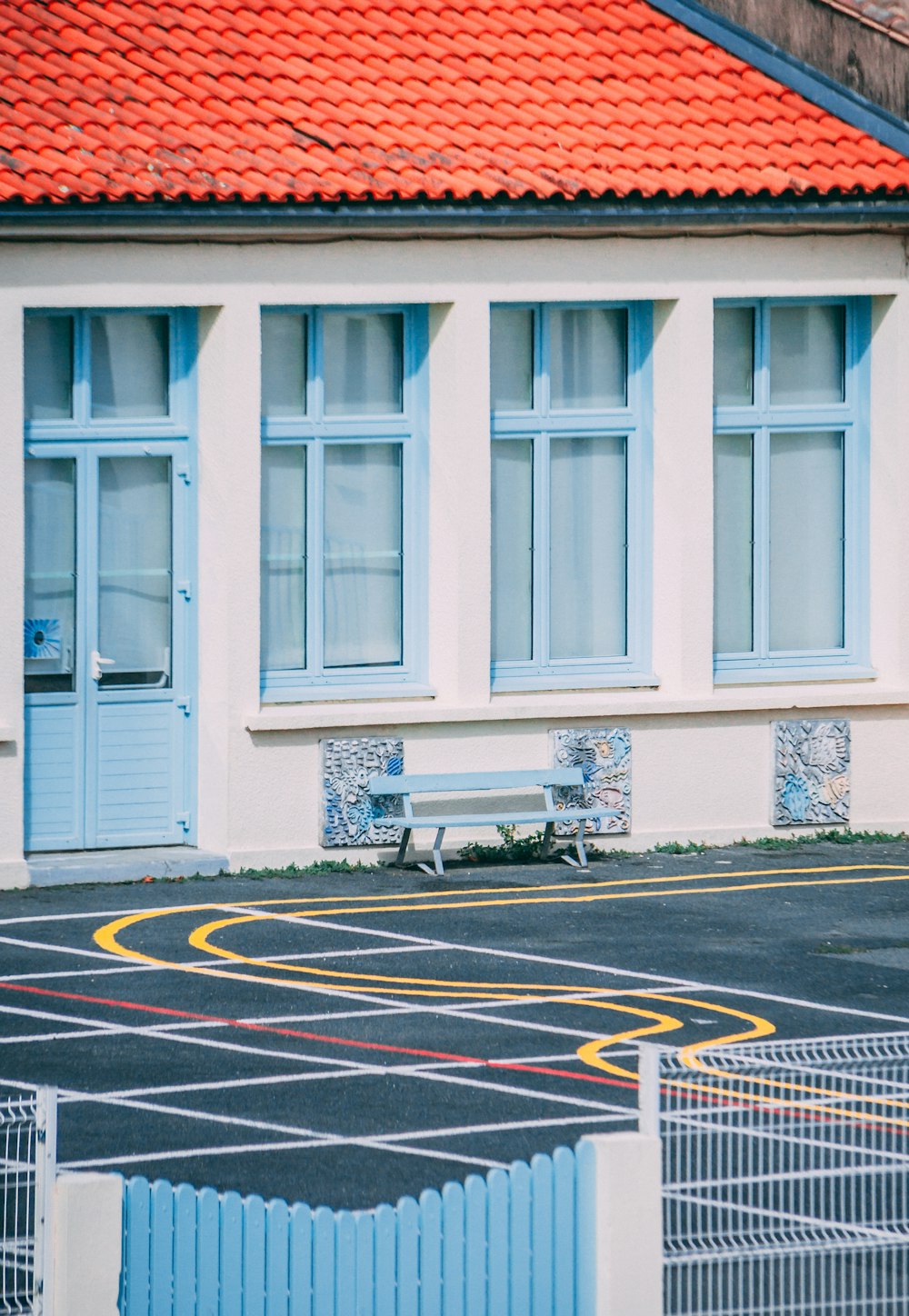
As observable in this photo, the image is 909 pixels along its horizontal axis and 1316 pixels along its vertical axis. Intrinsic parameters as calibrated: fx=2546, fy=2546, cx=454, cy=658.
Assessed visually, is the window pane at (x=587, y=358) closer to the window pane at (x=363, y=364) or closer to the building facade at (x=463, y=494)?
the building facade at (x=463, y=494)

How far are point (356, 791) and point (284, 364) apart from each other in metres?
2.91

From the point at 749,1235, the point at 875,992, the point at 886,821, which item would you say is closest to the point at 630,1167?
the point at 749,1235

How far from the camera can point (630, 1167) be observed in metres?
7.50

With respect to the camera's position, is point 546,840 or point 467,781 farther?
point 546,840

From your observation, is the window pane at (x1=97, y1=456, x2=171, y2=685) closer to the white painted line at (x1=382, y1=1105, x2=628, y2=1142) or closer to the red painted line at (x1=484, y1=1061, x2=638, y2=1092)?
the red painted line at (x1=484, y1=1061, x2=638, y2=1092)

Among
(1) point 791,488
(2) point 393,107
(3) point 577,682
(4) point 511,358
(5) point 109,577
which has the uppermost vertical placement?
(2) point 393,107

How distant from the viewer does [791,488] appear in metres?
18.5

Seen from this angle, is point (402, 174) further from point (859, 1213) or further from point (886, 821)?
point (859, 1213)

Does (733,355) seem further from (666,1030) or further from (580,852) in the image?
(666,1030)

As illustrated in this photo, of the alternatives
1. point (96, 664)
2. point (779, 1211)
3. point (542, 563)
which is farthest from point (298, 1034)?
point (542, 563)

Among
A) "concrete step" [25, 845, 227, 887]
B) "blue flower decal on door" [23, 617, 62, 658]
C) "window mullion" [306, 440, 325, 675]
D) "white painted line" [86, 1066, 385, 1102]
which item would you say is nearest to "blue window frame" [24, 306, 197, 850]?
"blue flower decal on door" [23, 617, 62, 658]

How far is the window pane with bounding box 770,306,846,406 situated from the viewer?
18328 mm

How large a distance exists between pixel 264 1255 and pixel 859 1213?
6.77ft

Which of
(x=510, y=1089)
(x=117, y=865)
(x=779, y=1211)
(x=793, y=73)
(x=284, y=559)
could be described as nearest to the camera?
(x=779, y=1211)
